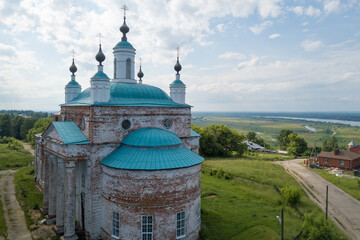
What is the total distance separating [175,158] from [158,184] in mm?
1940

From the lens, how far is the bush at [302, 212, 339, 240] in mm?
15409

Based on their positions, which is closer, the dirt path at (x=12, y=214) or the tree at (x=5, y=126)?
the dirt path at (x=12, y=214)

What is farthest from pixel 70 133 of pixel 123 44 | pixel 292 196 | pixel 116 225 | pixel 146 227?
pixel 292 196

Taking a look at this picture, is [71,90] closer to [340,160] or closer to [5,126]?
[340,160]

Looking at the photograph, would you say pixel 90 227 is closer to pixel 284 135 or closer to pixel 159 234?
pixel 159 234

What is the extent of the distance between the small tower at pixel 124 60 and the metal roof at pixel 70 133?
5.88 metres

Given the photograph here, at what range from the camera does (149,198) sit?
578 inches

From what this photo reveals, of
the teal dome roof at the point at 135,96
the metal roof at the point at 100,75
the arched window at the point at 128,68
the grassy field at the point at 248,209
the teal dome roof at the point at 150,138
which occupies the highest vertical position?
the arched window at the point at 128,68

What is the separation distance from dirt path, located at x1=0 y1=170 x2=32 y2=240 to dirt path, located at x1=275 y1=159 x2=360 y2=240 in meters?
23.9

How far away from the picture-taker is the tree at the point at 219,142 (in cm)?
5531

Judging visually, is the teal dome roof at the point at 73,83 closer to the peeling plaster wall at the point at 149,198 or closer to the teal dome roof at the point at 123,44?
the teal dome roof at the point at 123,44

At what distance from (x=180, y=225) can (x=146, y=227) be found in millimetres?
2171

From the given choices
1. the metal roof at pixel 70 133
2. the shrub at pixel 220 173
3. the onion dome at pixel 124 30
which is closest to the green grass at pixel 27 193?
the metal roof at pixel 70 133

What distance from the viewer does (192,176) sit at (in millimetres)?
16047
